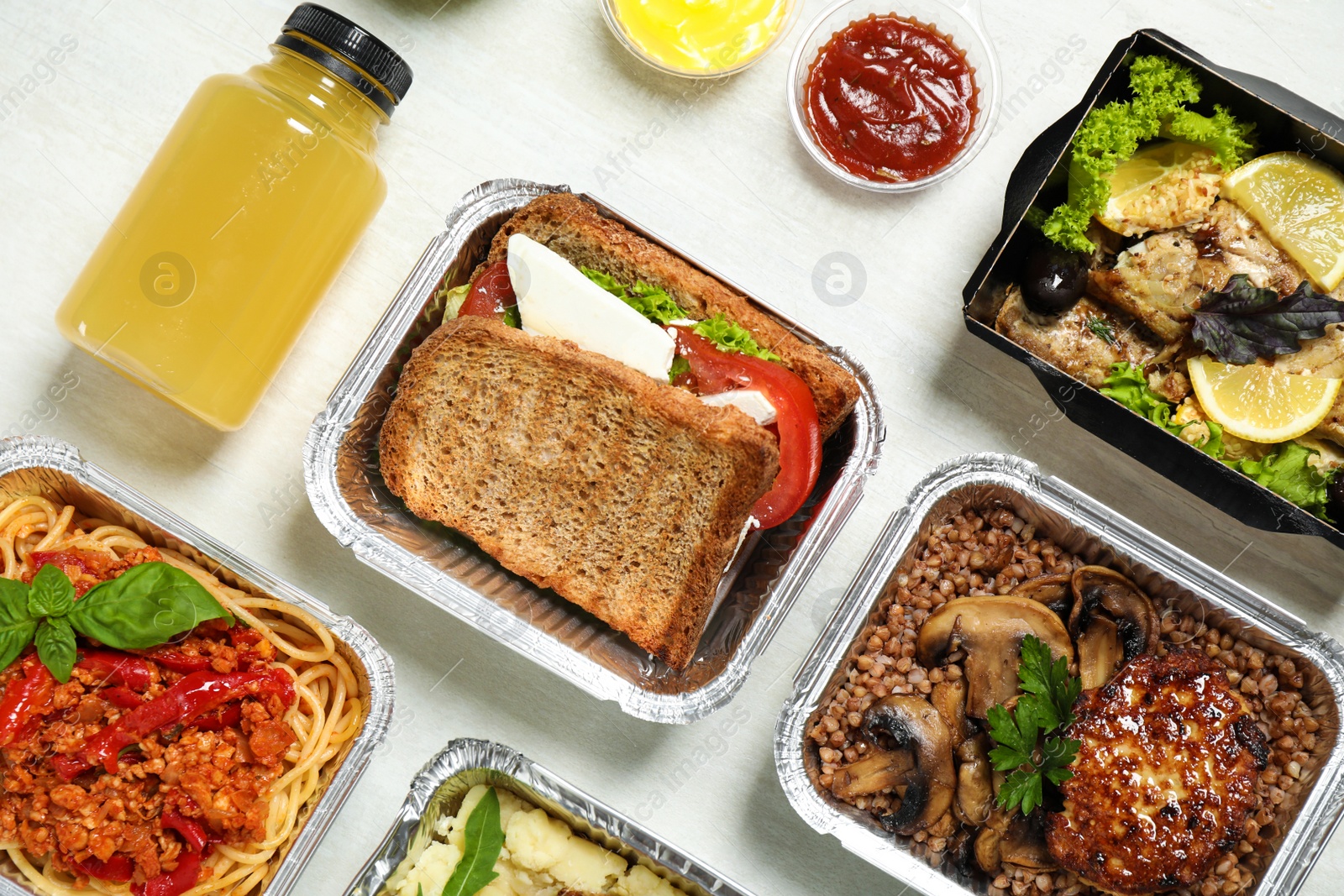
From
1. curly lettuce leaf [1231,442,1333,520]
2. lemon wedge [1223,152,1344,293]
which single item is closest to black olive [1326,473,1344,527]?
curly lettuce leaf [1231,442,1333,520]

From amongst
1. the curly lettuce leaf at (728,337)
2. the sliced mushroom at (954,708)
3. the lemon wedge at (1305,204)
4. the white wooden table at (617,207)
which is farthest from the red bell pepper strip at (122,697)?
the lemon wedge at (1305,204)

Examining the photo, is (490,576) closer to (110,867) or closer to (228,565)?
(228,565)

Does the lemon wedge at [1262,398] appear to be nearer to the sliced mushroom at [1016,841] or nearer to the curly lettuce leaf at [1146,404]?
the curly lettuce leaf at [1146,404]

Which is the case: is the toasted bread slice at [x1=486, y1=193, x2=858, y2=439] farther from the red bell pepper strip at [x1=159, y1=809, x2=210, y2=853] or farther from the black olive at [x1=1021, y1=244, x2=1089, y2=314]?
the red bell pepper strip at [x1=159, y1=809, x2=210, y2=853]

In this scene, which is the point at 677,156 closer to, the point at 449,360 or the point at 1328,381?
the point at 449,360

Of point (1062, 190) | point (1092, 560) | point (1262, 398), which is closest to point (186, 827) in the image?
point (1092, 560)

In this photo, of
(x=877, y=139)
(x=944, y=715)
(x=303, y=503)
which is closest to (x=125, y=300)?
(x=303, y=503)
